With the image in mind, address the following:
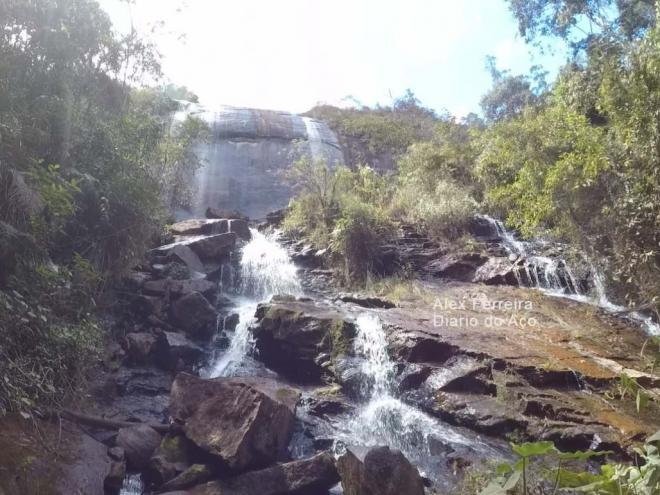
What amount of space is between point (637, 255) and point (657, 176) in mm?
1248

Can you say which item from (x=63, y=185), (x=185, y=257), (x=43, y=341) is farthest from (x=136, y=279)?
(x=43, y=341)

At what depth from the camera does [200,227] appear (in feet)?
44.1

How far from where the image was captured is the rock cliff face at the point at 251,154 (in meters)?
18.5

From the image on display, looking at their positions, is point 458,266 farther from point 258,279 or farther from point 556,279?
point 258,279

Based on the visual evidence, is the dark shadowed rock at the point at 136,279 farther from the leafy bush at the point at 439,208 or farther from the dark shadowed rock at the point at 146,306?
the leafy bush at the point at 439,208

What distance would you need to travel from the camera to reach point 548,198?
30.9 feet

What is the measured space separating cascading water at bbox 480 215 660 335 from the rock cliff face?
26.5 ft

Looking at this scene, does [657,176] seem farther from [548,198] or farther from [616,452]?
[616,452]

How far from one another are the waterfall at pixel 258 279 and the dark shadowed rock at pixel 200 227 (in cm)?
89

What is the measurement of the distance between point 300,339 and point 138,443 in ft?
10.9

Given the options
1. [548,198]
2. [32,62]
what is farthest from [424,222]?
[32,62]

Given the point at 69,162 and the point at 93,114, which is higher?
the point at 93,114

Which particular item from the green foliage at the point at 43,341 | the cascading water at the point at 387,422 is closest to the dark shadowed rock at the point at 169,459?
the green foliage at the point at 43,341

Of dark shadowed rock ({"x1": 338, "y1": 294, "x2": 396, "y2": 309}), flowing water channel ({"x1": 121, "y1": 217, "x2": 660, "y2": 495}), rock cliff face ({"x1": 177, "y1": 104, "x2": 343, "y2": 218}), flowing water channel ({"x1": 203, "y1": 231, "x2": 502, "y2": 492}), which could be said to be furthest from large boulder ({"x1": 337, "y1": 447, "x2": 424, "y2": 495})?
rock cliff face ({"x1": 177, "y1": 104, "x2": 343, "y2": 218})
